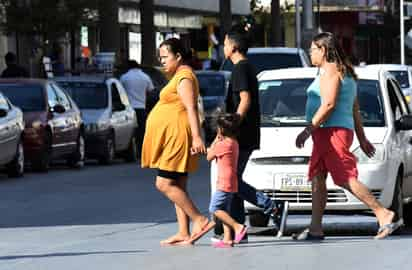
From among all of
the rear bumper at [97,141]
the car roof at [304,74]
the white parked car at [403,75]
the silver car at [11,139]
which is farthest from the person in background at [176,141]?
the white parked car at [403,75]

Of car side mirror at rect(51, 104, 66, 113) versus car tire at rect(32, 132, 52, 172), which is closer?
car tire at rect(32, 132, 52, 172)

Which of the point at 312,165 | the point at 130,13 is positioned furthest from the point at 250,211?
the point at 130,13

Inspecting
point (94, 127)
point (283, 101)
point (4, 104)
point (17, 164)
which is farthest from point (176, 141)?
point (94, 127)

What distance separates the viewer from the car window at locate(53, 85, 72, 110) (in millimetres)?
25438

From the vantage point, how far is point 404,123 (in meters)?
14.2

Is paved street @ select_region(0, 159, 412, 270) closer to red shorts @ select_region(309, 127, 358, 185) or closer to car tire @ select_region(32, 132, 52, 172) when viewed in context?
red shorts @ select_region(309, 127, 358, 185)

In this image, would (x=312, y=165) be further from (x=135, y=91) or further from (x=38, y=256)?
(x=135, y=91)

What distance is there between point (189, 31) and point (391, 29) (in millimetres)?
A: 14826

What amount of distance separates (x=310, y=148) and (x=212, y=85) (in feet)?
70.4

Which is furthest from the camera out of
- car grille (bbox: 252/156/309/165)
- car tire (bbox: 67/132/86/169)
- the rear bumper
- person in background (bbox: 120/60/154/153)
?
person in background (bbox: 120/60/154/153)

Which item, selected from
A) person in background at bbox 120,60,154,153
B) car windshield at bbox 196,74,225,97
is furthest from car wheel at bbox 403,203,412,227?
car windshield at bbox 196,74,225,97

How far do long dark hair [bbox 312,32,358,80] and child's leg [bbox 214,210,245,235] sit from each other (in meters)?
1.63

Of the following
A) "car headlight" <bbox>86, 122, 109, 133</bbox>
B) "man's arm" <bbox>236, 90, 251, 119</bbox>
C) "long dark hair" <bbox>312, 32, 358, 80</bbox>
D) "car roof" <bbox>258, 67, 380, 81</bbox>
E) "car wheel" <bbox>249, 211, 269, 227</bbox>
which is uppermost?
"long dark hair" <bbox>312, 32, 358, 80</bbox>

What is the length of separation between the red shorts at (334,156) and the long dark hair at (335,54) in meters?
0.54
